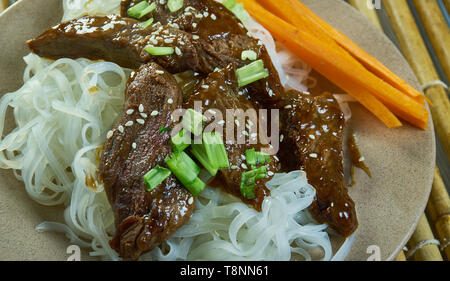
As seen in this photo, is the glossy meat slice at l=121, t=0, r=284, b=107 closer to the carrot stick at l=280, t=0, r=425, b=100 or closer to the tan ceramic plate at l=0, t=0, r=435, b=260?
the carrot stick at l=280, t=0, r=425, b=100

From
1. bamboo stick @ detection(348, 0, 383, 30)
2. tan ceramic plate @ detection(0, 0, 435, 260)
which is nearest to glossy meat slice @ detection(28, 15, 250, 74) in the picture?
tan ceramic plate @ detection(0, 0, 435, 260)

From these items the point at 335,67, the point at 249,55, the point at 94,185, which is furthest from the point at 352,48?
the point at 94,185

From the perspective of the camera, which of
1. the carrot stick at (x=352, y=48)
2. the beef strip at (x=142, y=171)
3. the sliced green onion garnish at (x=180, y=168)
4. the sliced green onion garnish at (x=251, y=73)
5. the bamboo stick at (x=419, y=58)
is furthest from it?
the bamboo stick at (x=419, y=58)

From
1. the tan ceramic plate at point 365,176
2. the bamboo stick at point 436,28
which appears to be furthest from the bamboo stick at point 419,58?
the tan ceramic plate at point 365,176

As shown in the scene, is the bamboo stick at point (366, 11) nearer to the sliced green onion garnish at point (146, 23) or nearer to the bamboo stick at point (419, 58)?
the bamboo stick at point (419, 58)

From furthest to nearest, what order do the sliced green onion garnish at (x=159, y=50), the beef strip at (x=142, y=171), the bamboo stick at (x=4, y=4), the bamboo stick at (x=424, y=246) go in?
the bamboo stick at (x=4, y=4) < the bamboo stick at (x=424, y=246) < the sliced green onion garnish at (x=159, y=50) < the beef strip at (x=142, y=171)

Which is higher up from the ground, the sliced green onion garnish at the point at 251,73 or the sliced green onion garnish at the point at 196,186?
the sliced green onion garnish at the point at 251,73
